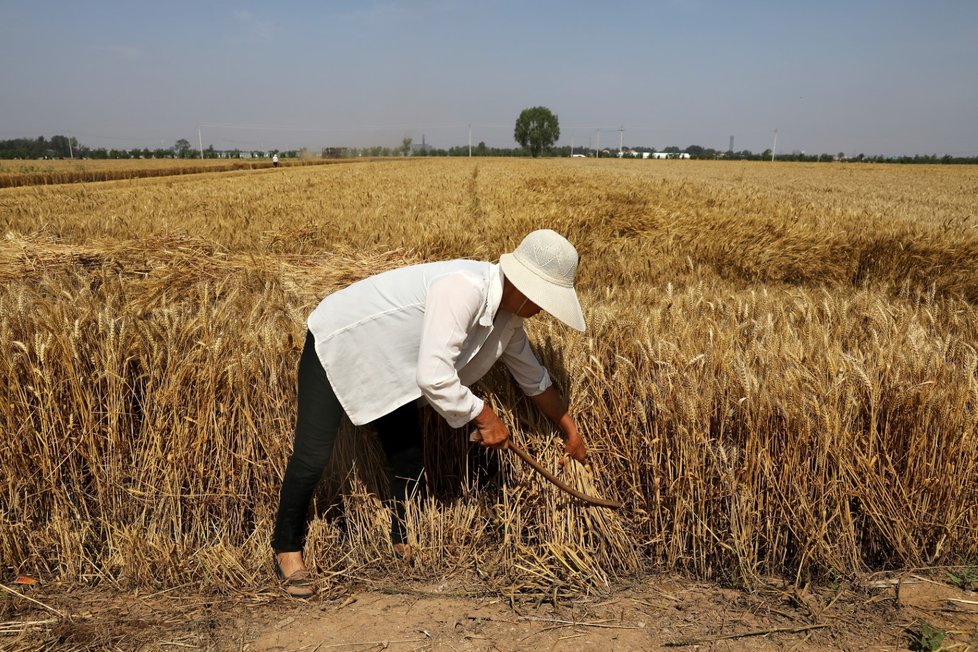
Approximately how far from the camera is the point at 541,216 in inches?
272

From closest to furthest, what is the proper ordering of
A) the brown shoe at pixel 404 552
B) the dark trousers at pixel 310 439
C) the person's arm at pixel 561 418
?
the dark trousers at pixel 310 439, the person's arm at pixel 561 418, the brown shoe at pixel 404 552

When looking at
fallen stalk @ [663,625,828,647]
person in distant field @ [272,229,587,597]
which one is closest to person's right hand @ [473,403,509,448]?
person in distant field @ [272,229,587,597]

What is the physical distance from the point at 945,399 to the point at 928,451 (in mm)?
208

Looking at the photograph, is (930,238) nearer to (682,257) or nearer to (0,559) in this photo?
(682,257)

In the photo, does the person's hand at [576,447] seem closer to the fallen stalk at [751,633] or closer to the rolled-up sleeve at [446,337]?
the rolled-up sleeve at [446,337]

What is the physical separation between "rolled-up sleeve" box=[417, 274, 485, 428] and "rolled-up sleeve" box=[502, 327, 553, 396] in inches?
13.2

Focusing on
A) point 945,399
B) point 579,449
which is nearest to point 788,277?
point 945,399

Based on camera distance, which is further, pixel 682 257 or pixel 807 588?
pixel 682 257

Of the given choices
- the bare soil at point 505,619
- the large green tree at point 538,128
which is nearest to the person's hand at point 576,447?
the bare soil at point 505,619

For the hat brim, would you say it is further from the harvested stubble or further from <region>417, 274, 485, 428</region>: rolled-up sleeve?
the harvested stubble

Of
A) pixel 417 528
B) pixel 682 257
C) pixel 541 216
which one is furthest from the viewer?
pixel 541 216

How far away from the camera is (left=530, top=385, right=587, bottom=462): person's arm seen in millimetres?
2234

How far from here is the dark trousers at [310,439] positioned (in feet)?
7.00

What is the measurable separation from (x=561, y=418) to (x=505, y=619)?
0.77 meters
